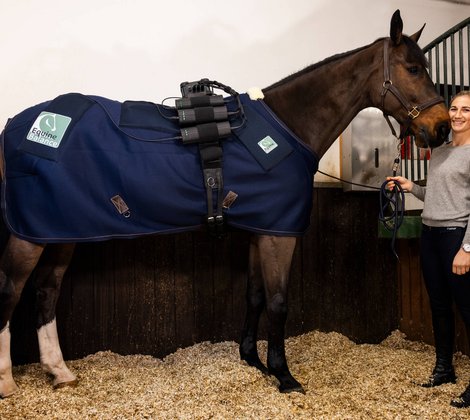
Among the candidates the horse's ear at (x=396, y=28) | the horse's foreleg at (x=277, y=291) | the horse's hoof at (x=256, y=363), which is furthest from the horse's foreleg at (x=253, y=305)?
the horse's ear at (x=396, y=28)

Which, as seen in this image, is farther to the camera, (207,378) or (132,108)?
(207,378)

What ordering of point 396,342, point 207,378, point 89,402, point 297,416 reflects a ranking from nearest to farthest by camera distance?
point 297,416 < point 89,402 < point 207,378 < point 396,342

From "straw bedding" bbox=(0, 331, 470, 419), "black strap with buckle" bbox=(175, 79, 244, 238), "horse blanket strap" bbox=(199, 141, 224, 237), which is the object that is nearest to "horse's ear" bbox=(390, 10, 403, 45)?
"black strap with buckle" bbox=(175, 79, 244, 238)

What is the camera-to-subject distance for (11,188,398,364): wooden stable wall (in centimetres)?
242

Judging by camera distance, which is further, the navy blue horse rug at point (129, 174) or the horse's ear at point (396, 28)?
the horse's ear at point (396, 28)

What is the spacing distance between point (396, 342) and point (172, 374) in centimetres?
143

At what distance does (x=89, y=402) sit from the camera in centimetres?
181

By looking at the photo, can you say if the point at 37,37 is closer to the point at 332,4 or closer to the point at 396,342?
the point at 332,4

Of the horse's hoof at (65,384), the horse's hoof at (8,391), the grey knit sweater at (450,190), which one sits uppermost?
the grey knit sweater at (450,190)

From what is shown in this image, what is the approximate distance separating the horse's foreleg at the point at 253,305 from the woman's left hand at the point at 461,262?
0.83 metres

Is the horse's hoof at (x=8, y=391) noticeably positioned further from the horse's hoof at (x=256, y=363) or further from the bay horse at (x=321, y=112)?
the horse's hoof at (x=256, y=363)

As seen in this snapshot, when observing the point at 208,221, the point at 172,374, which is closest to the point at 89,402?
the point at 172,374

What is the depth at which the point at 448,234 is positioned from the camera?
188 centimetres

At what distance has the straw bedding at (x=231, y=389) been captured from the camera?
5.63 ft
